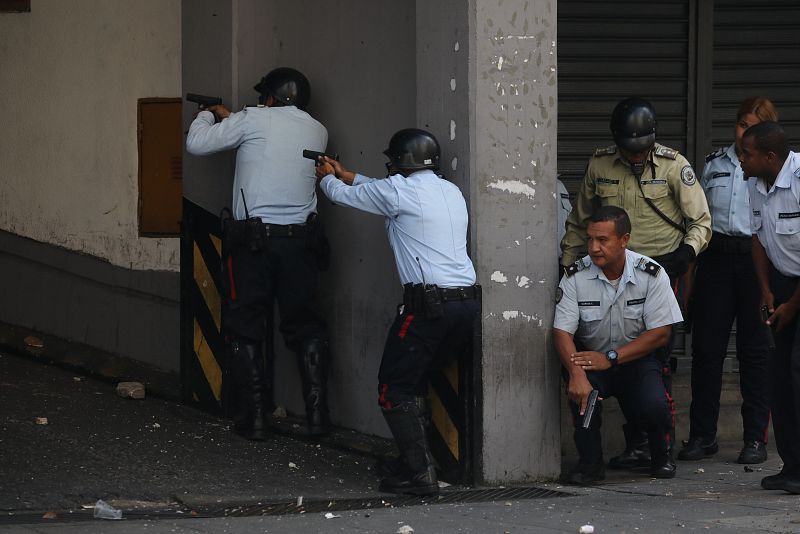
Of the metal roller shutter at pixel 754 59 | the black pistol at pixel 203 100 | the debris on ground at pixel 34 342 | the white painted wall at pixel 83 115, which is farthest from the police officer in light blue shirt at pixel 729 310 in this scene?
the debris on ground at pixel 34 342

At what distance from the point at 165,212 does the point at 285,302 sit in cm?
166

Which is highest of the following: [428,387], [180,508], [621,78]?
[621,78]

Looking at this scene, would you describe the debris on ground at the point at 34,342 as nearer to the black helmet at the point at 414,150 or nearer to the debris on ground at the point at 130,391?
the debris on ground at the point at 130,391

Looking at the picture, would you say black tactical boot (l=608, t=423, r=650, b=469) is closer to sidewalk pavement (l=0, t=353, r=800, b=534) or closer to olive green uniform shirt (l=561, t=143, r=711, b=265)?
sidewalk pavement (l=0, t=353, r=800, b=534)

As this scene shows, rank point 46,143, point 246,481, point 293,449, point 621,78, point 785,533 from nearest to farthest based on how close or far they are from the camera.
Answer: point 785,533 → point 246,481 → point 293,449 → point 621,78 → point 46,143

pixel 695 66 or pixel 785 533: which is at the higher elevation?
pixel 695 66

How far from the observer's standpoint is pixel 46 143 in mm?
9523

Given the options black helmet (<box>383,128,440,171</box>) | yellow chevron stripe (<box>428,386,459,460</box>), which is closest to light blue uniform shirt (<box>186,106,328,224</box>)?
black helmet (<box>383,128,440,171</box>)

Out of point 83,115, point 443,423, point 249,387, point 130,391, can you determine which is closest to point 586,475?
point 443,423

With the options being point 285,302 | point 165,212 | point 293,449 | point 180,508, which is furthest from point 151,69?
point 180,508

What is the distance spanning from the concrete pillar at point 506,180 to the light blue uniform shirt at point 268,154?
998 mm

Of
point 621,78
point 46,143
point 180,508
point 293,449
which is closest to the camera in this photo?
point 180,508

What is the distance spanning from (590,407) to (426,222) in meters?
1.15

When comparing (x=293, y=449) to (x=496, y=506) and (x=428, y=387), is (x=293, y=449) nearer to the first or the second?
(x=428, y=387)
